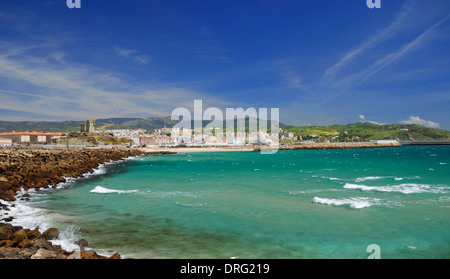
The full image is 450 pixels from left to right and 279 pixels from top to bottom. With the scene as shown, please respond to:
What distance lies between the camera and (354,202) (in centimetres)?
1692

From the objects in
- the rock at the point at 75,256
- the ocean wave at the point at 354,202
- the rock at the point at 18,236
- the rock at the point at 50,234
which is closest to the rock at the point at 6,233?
the rock at the point at 18,236

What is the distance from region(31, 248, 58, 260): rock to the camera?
7.20 metres

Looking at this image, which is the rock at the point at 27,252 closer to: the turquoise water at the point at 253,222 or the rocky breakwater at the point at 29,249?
the rocky breakwater at the point at 29,249

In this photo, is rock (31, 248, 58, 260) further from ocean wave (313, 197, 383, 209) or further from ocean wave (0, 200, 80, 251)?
ocean wave (313, 197, 383, 209)

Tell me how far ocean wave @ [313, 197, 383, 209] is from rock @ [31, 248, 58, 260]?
47.0ft

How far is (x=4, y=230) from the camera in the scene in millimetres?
9156

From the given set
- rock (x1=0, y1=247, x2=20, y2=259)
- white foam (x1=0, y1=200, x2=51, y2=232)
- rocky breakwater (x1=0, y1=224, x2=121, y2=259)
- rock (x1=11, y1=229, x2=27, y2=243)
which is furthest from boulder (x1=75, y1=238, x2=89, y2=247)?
white foam (x1=0, y1=200, x2=51, y2=232)

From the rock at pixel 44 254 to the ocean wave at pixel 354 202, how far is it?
14.3 meters

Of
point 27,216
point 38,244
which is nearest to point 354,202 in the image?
point 38,244

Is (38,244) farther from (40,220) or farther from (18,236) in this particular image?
(40,220)

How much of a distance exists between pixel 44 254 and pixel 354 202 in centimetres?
1616
